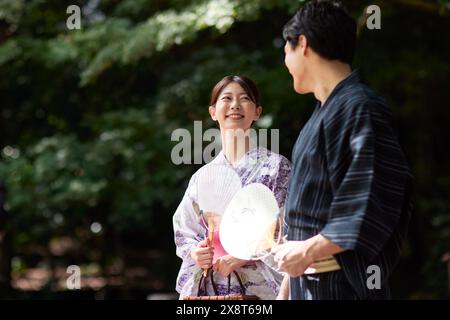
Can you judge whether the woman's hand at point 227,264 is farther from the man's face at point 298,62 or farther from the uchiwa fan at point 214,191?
the man's face at point 298,62

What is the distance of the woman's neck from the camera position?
251 centimetres

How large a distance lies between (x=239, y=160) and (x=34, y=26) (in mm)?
5125

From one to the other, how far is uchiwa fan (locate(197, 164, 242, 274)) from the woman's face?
0.61 feet

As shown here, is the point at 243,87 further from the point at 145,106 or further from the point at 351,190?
the point at 145,106

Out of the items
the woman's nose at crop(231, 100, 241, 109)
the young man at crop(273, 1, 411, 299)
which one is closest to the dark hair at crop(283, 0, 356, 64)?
the young man at crop(273, 1, 411, 299)

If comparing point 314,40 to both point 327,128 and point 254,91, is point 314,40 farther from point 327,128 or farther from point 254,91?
point 254,91

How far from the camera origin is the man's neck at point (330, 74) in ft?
6.02

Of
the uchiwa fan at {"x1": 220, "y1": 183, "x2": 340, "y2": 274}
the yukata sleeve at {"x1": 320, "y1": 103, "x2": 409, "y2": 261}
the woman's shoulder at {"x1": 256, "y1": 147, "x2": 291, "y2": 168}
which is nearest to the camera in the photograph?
the yukata sleeve at {"x1": 320, "y1": 103, "x2": 409, "y2": 261}

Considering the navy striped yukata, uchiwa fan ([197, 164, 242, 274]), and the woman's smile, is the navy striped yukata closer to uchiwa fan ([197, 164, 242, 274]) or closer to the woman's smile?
uchiwa fan ([197, 164, 242, 274])

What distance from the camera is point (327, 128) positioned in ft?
5.71

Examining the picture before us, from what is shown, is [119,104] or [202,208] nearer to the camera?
[202,208]

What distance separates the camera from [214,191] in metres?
2.40

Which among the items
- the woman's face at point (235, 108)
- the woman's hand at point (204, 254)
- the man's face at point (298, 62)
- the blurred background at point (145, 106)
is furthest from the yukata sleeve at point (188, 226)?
the blurred background at point (145, 106)
